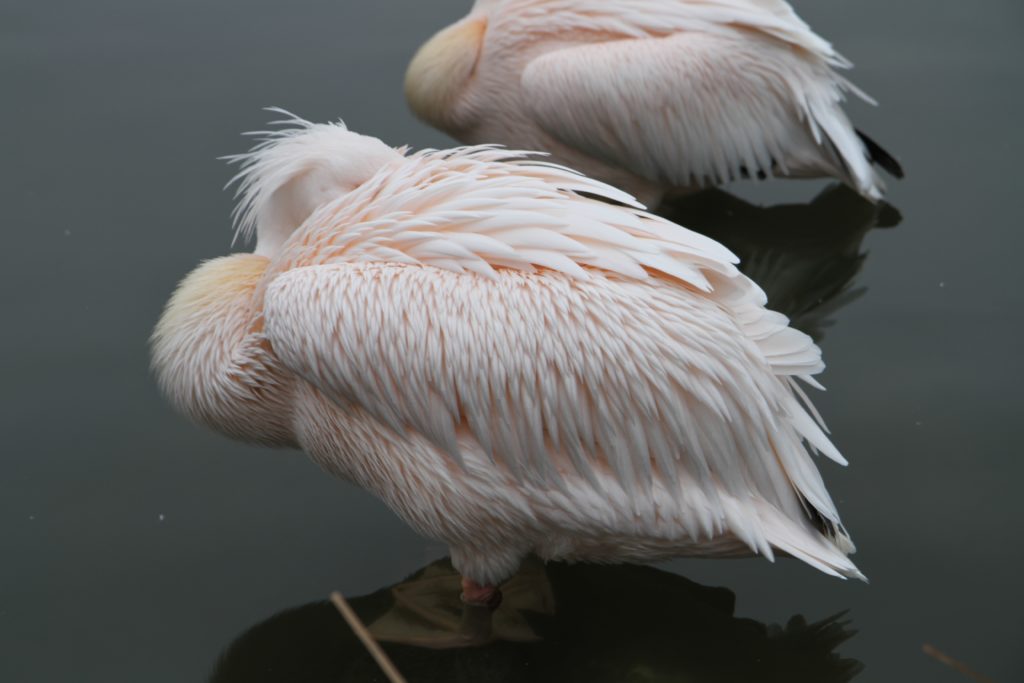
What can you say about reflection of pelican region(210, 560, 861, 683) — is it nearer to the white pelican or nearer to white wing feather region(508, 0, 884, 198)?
the white pelican

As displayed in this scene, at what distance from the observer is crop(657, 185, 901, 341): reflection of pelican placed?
4.49 meters

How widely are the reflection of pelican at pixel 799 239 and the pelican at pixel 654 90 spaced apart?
0.19m

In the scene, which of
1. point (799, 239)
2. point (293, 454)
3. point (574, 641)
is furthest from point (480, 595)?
point (799, 239)

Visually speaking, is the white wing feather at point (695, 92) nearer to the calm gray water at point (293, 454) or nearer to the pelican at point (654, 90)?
the pelican at point (654, 90)

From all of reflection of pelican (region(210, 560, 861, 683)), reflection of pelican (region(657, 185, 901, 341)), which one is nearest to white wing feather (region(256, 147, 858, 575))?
reflection of pelican (region(210, 560, 861, 683))

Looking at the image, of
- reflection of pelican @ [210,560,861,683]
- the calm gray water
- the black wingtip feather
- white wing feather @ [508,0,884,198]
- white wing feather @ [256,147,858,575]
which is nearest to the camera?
white wing feather @ [256,147,858,575]

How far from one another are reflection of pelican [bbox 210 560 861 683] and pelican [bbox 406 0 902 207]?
5.77 ft

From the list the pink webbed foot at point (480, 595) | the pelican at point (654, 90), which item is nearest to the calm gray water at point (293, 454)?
the pink webbed foot at point (480, 595)

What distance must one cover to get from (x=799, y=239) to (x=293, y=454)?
→ 82.4 inches

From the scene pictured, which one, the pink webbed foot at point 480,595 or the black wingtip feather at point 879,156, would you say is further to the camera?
the black wingtip feather at point 879,156

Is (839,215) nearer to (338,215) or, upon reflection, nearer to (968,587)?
(968,587)

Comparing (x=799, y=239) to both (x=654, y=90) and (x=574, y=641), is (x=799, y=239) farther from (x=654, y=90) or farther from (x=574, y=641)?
(x=574, y=641)

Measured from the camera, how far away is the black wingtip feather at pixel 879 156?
15.5ft

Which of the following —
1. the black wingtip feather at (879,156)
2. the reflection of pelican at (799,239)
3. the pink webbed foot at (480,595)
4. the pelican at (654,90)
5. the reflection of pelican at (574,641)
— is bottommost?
the reflection of pelican at (574,641)
